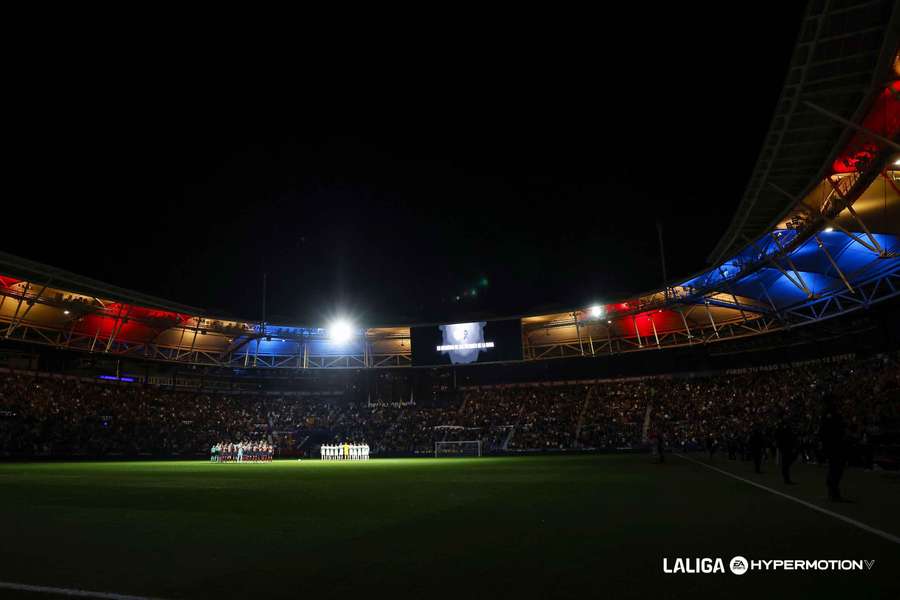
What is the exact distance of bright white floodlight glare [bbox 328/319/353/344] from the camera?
5384 centimetres

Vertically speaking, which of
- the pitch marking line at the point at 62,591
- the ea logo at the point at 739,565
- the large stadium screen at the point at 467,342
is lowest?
the ea logo at the point at 739,565

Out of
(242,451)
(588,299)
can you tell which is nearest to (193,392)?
(242,451)

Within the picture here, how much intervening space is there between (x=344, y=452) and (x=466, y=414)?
15253 millimetres

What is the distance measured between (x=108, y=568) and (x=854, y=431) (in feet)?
88.5

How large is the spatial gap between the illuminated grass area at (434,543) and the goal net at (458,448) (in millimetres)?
35383

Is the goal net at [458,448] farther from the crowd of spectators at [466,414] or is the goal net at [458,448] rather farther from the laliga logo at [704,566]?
the laliga logo at [704,566]

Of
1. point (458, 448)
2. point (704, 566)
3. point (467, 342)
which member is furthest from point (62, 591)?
point (467, 342)

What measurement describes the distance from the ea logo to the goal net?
41.8 meters

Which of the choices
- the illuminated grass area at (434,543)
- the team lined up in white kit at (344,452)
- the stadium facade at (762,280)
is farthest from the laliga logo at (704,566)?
the team lined up in white kit at (344,452)

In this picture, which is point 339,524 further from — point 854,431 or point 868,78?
point 854,431

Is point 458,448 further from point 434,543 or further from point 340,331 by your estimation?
point 434,543

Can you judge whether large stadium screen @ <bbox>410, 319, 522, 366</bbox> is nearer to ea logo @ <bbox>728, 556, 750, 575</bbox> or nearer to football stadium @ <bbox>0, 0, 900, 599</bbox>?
football stadium @ <bbox>0, 0, 900, 599</bbox>

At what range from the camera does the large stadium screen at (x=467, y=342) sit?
51062 millimetres

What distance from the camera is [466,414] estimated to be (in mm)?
52750
